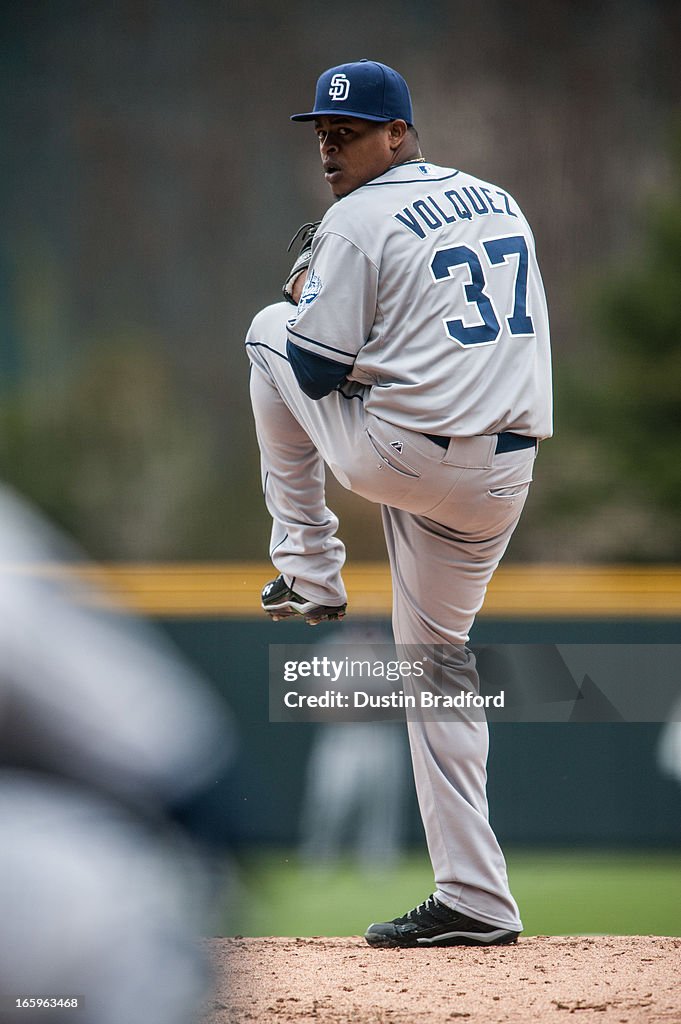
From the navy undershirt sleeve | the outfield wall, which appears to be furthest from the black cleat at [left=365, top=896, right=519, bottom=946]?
the outfield wall

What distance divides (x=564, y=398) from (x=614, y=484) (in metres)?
0.27

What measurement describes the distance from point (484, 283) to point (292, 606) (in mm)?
579

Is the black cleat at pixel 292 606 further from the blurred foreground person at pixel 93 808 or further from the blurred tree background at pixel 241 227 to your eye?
the blurred foreground person at pixel 93 808

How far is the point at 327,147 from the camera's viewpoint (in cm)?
181

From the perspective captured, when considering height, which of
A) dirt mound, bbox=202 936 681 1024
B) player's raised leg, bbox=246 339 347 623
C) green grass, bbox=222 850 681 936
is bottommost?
dirt mound, bbox=202 936 681 1024

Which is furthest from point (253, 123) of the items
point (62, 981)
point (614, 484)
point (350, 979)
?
point (62, 981)

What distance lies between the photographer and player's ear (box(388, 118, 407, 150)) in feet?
5.94

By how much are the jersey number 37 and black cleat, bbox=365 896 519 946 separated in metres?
0.86

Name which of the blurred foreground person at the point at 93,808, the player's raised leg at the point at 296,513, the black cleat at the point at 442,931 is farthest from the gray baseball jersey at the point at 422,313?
the blurred foreground person at the point at 93,808

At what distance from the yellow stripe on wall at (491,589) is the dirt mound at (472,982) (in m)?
1.10

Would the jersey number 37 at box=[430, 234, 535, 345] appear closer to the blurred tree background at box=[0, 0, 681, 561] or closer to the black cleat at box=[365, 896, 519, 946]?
the black cleat at box=[365, 896, 519, 946]

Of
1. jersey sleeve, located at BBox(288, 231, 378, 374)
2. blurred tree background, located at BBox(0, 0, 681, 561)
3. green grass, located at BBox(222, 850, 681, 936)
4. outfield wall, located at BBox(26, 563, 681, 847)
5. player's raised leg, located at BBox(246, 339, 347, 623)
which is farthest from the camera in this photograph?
blurred tree background, located at BBox(0, 0, 681, 561)

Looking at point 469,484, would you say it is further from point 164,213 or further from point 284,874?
point 164,213

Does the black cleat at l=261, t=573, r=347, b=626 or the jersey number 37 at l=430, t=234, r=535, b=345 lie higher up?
the jersey number 37 at l=430, t=234, r=535, b=345
